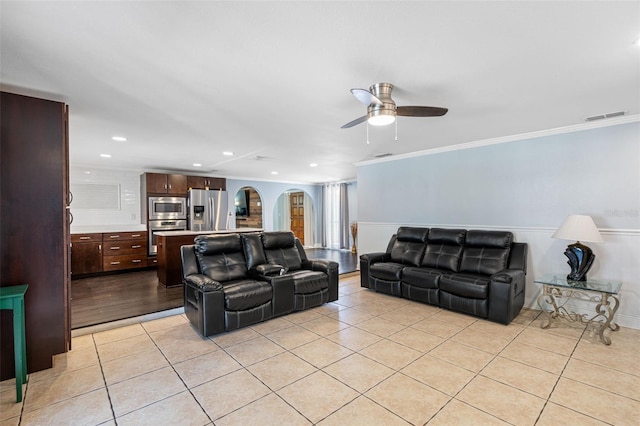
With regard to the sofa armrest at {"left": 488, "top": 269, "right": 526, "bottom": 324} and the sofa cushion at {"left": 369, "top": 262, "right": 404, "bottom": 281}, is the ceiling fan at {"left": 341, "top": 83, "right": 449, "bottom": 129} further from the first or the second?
the sofa cushion at {"left": 369, "top": 262, "right": 404, "bottom": 281}

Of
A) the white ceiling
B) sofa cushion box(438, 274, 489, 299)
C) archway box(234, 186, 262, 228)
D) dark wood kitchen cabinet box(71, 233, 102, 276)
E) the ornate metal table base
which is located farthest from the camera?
archway box(234, 186, 262, 228)

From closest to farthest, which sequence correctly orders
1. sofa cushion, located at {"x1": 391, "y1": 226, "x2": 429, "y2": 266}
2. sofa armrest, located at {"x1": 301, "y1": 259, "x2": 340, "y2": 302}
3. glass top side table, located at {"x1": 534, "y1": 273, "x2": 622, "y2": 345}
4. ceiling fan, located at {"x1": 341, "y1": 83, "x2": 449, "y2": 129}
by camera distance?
ceiling fan, located at {"x1": 341, "y1": 83, "x2": 449, "y2": 129} → glass top side table, located at {"x1": 534, "y1": 273, "x2": 622, "y2": 345} → sofa armrest, located at {"x1": 301, "y1": 259, "x2": 340, "y2": 302} → sofa cushion, located at {"x1": 391, "y1": 226, "x2": 429, "y2": 266}

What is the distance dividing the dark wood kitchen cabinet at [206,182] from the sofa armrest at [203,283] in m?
4.21

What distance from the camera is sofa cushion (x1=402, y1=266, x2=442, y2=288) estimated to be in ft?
12.8

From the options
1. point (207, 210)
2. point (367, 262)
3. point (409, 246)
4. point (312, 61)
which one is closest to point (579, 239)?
point (409, 246)

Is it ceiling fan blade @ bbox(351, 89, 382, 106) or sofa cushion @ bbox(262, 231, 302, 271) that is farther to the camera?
sofa cushion @ bbox(262, 231, 302, 271)

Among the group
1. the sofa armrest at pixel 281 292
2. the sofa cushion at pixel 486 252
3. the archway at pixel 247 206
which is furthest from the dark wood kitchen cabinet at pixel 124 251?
the sofa cushion at pixel 486 252

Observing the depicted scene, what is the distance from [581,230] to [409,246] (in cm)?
214

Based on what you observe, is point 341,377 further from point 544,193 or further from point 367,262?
point 544,193

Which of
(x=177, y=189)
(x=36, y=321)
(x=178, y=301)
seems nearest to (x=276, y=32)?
(x=36, y=321)

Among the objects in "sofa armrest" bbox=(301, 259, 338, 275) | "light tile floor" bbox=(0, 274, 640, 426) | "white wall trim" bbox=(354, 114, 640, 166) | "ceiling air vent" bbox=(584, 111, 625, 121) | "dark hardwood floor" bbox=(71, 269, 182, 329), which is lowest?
"light tile floor" bbox=(0, 274, 640, 426)

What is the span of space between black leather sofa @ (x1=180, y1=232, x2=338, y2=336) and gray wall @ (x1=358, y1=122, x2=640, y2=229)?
A: 2151mm

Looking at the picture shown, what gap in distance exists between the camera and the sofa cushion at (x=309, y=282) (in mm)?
3772

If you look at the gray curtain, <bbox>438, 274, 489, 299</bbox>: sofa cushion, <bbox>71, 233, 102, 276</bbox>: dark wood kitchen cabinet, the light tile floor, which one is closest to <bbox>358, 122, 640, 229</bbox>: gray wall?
<bbox>438, 274, 489, 299</bbox>: sofa cushion
